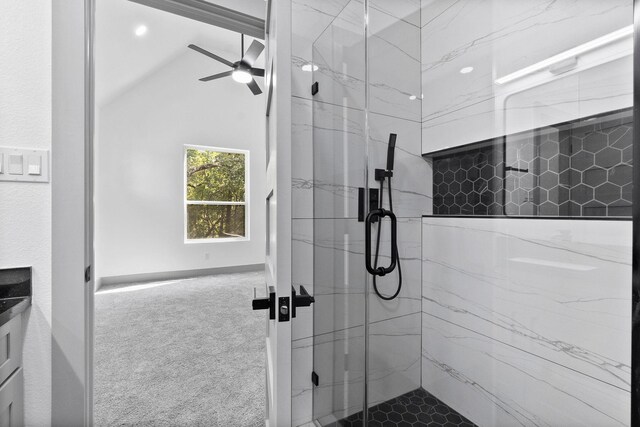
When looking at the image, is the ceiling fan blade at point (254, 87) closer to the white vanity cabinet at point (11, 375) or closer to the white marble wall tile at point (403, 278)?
the white marble wall tile at point (403, 278)

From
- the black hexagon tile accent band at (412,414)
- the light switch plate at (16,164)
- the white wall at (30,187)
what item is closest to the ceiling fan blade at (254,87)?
the white wall at (30,187)

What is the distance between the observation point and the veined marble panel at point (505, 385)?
42.4 inches

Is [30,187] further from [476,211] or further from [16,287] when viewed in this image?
[476,211]

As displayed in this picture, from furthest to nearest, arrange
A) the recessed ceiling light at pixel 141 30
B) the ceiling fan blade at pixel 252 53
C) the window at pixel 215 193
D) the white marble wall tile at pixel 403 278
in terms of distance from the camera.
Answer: the window at pixel 215 193 < the recessed ceiling light at pixel 141 30 < the ceiling fan blade at pixel 252 53 < the white marble wall tile at pixel 403 278

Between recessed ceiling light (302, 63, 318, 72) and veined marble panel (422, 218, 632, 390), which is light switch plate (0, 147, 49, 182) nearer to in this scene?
recessed ceiling light (302, 63, 318, 72)

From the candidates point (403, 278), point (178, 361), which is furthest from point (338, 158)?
point (178, 361)

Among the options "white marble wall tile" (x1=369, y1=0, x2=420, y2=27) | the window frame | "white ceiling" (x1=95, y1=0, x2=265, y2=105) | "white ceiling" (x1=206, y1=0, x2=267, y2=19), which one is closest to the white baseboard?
the window frame

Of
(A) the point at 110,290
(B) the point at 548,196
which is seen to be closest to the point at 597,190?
(B) the point at 548,196

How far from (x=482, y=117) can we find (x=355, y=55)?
0.69 m

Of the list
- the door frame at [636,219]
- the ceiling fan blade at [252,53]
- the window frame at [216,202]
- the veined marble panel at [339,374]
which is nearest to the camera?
the door frame at [636,219]

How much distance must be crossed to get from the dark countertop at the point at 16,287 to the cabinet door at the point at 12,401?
0.21 m

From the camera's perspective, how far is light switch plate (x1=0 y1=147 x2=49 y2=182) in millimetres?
1000

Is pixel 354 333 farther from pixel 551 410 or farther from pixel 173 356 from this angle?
pixel 173 356

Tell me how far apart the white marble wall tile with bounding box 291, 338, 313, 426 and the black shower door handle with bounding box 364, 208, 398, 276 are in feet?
1.56
